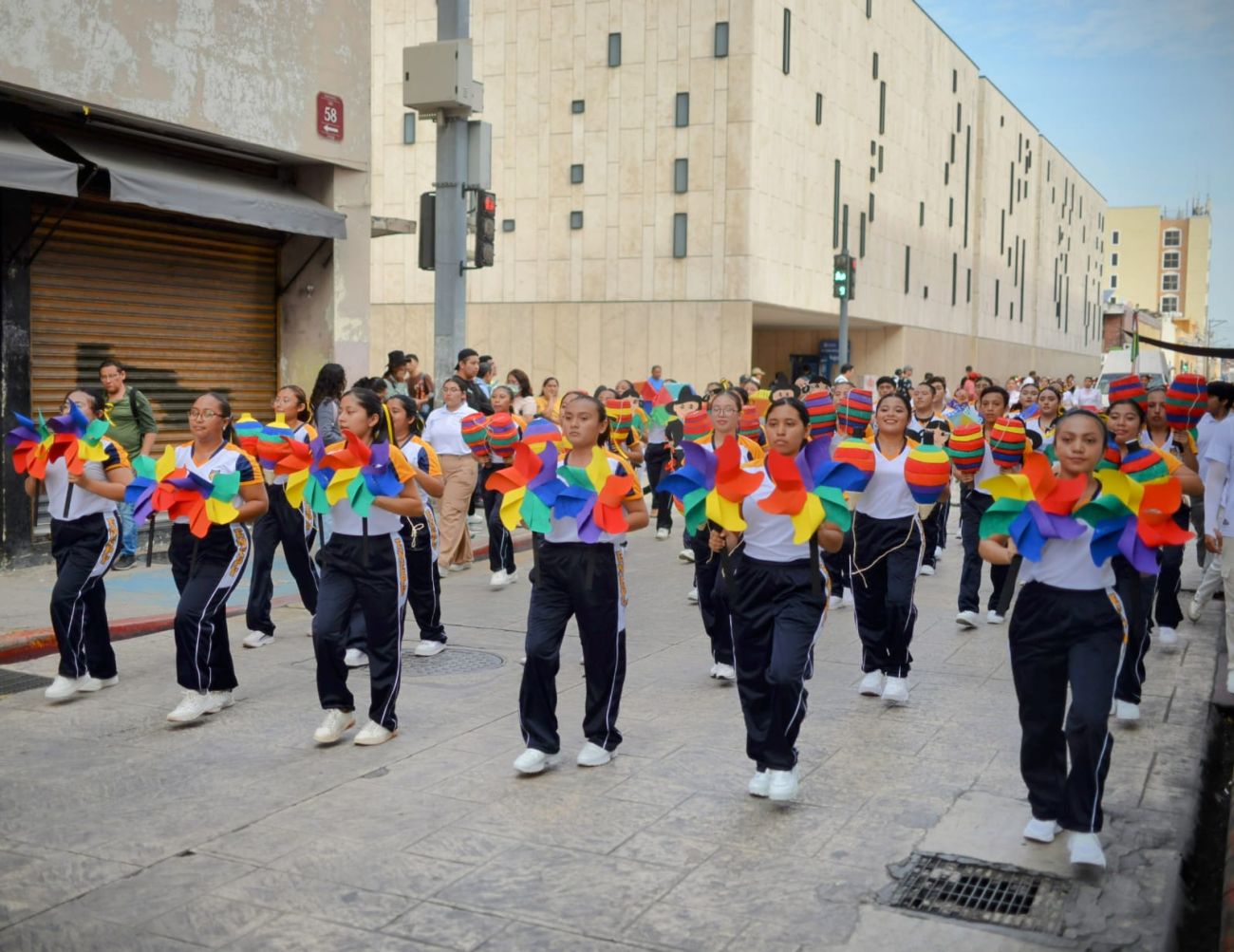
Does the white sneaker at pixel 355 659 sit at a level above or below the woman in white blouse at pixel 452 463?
below

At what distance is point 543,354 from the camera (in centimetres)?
3638

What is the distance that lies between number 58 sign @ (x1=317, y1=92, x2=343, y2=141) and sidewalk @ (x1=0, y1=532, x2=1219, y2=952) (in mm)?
7561

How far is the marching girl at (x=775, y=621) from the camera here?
575 cm

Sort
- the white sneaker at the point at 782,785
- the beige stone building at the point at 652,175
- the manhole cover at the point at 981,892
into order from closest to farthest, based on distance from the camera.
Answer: the manhole cover at the point at 981,892 → the white sneaker at the point at 782,785 → the beige stone building at the point at 652,175

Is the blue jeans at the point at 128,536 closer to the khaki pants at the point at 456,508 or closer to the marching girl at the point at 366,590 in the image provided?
the khaki pants at the point at 456,508

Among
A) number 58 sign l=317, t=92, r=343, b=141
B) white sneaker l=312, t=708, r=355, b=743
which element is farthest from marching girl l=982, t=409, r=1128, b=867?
number 58 sign l=317, t=92, r=343, b=141

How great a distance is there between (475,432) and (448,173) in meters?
4.72

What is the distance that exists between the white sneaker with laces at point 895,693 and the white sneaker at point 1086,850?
8.48 ft

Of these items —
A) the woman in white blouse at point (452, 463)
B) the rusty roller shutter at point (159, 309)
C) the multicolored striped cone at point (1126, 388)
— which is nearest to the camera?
the multicolored striped cone at point (1126, 388)

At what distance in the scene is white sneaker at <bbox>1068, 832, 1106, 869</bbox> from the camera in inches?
195

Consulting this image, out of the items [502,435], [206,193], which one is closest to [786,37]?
[206,193]

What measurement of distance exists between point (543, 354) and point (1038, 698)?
31.7 m

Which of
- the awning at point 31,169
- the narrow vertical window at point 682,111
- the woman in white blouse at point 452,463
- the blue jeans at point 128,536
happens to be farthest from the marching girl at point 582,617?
the narrow vertical window at point 682,111

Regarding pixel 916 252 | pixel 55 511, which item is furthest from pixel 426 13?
pixel 55 511
